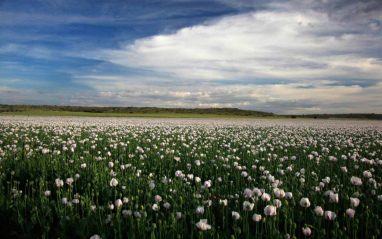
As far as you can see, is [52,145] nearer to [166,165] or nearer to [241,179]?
[166,165]

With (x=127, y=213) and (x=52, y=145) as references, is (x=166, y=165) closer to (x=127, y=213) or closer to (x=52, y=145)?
(x=127, y=213)

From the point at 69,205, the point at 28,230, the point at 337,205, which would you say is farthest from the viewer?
the point at 337,205

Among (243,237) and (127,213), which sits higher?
(127,213)

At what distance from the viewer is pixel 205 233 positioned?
303 centimetres

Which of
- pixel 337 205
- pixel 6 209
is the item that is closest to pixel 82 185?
pixel 6 209

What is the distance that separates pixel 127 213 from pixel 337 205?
3.61 metres

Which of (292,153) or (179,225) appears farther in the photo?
(292,153)

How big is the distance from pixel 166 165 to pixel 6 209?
3.69 metres

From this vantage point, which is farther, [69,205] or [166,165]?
[166,165]

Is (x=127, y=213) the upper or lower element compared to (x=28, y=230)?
upper

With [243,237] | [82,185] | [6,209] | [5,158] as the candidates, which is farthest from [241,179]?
[5,158]

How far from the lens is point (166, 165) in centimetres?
666

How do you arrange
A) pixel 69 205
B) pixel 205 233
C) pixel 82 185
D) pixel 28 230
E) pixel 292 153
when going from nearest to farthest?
A: pixel 205 233 < pixel 28 230 < pixel 69 205 < pixel 82 185 < pixel 292 153

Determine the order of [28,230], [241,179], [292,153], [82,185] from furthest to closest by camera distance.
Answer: [292,153] → [241,179] → [82,185] → [28,230]
